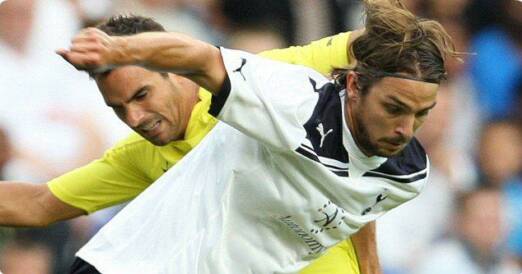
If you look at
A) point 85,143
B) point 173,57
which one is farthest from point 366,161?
point 85,143

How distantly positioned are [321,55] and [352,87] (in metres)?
0.53

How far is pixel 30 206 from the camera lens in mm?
3234

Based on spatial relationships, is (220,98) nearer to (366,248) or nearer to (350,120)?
(350,120)

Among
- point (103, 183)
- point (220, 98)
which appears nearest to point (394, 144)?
point (220, 98)

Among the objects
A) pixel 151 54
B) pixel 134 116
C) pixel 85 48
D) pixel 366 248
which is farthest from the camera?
pixel 366 248

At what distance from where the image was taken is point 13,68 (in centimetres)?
402

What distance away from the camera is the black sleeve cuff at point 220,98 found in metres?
2.23

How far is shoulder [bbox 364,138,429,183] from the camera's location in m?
2.72

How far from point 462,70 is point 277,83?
214 cm

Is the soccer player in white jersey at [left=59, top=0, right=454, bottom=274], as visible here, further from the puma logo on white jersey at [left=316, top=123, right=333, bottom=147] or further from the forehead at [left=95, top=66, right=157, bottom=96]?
the forehead at [left=95, top=66, right=157, bottom=96]

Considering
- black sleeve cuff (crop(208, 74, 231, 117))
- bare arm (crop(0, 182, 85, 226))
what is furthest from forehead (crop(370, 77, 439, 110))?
bare arm (crop(0, 182, 85, 226))

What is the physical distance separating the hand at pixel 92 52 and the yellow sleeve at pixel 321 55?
102 centimetres

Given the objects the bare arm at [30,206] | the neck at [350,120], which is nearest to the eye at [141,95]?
the bare arm at [30,206]

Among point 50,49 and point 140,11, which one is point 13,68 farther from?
point 140,11
